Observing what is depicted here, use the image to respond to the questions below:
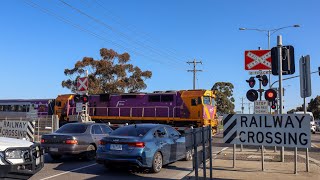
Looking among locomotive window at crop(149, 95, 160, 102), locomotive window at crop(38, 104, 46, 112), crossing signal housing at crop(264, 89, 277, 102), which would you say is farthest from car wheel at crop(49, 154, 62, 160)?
locomotive window at crop(38, 104, 46, 112)

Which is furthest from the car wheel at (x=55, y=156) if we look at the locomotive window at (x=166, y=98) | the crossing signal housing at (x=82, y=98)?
the locomotive window at (x=166, y=98)

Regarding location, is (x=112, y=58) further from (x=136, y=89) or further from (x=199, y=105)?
(x=199, y=105)

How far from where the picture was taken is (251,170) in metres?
12.6

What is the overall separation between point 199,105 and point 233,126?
20.1 meters

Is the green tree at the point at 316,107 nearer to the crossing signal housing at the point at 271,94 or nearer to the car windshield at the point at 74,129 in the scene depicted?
the crossing signal housing at the point at 271,94

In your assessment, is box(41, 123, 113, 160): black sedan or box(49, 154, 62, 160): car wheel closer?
box(41, 123, 113, 160): black sedan

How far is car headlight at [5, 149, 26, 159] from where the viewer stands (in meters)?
7.19

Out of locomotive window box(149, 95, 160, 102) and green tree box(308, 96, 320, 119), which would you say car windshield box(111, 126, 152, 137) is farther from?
green tree box(308, 96, 320, 119)

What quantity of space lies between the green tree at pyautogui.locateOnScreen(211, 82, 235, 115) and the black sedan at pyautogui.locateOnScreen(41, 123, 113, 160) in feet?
254

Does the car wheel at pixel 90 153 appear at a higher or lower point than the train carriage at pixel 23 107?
lower

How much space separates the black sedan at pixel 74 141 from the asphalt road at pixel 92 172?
441mm

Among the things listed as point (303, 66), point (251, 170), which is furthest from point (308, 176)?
point (303, 66)

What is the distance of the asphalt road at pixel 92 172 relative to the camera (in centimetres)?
1155

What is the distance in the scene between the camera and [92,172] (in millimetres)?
12383
